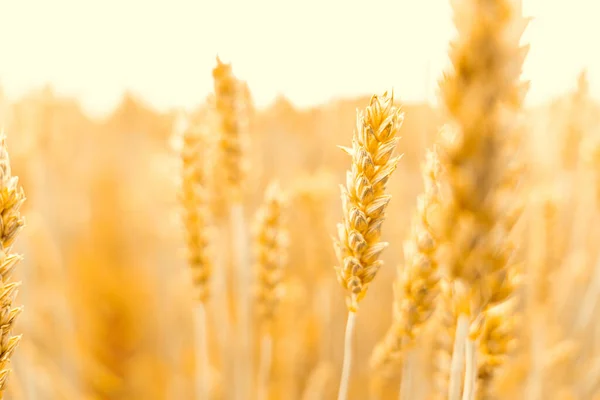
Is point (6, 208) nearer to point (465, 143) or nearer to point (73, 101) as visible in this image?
point (465, 143)

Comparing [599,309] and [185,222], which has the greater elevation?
[599,309]

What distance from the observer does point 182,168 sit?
0.82 metres

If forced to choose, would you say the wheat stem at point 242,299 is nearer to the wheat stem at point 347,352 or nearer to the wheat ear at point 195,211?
the wheat ear at point 195,211

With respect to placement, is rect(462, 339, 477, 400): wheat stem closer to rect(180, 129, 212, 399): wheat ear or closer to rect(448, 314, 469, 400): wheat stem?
rect(448, 314, 469, 400): wheat stem

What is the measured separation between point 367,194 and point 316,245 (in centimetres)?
90

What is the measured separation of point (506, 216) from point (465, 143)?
0.09m

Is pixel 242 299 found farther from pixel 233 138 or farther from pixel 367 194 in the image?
pixel 367 194

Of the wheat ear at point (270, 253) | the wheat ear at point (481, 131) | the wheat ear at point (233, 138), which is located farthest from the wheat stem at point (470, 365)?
the wheat ear at point (233, 138)

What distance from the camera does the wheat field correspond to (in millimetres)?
371

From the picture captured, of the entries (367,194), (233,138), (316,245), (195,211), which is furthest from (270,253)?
(316,245)

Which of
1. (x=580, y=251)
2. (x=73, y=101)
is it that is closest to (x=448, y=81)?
(x=580, y=251)

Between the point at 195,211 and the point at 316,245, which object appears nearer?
the point at 195,211

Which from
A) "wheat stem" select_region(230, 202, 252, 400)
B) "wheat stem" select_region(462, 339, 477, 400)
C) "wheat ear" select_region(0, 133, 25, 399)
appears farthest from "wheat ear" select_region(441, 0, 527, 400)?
"wheat stem" select_region(230, 202, 252, 400)

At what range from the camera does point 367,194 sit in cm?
A: 51
